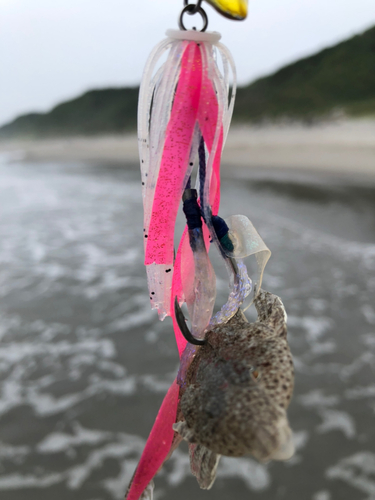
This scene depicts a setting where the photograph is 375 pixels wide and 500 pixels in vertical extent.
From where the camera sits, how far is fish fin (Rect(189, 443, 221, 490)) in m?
0.50

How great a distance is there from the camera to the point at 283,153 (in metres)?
6.65

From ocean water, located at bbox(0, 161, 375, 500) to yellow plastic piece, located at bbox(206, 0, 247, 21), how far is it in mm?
1710

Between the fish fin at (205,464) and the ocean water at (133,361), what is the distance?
1.17 m

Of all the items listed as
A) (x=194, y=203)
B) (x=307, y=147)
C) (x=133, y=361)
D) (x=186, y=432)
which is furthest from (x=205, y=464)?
(x=307, y=147)

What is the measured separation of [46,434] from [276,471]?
3.82ft

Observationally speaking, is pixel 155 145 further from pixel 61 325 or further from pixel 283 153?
pixel 283 153

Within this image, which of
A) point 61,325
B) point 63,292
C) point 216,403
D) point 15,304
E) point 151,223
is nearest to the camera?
point 216,403

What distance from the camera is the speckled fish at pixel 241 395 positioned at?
1.30ft

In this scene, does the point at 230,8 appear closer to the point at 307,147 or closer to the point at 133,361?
the point at 133,361

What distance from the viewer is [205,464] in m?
0.51

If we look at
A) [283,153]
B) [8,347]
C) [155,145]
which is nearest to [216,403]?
[155,145]

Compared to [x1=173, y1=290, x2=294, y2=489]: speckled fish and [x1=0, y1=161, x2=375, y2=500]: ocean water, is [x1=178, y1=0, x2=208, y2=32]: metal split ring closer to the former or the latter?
[x1=173, y1=290, x2=294, y2=489]: speckled fish

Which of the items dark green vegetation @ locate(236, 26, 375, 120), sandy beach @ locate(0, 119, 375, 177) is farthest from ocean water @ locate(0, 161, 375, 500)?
dark green vegetation @ locate(236, 26, 375, 120)

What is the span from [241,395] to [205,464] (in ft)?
0.55
